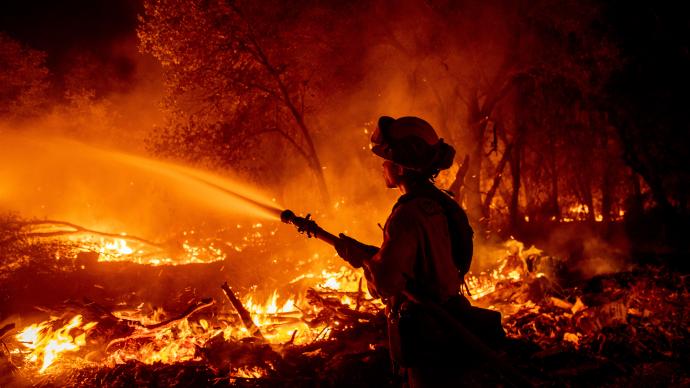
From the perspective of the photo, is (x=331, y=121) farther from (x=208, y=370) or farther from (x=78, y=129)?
(x=78, y=129)

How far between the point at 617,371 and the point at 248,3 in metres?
10.3

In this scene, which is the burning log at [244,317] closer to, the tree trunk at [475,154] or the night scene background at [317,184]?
the night scene background at [317,184]

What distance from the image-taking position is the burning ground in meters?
5.76

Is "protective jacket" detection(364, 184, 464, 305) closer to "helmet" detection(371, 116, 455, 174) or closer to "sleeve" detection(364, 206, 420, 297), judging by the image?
"sleeve" detection(364, 206, 420, 297)

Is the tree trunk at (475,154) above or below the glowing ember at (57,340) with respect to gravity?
above

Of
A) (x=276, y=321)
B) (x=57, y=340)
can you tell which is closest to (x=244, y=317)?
(x=276, y=321)

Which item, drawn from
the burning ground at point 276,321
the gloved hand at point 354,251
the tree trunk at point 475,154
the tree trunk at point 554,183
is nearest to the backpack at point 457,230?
the gloved hand at point 354,251

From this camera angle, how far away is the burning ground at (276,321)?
5.76 meters

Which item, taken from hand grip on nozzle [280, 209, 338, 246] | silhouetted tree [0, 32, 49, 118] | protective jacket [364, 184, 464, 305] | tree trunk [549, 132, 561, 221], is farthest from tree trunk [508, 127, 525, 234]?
silhouetted tree [0, 32, 49, 118]

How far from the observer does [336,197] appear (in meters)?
14.7

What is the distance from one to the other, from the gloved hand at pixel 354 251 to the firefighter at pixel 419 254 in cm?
13

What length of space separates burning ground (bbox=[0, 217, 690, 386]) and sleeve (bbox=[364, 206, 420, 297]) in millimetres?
948

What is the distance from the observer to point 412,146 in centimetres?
313

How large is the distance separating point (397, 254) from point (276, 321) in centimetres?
566
